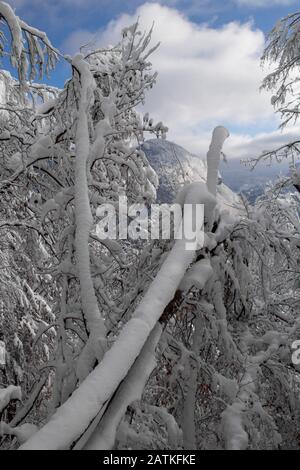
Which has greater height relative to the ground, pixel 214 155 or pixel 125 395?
pixel 214 155

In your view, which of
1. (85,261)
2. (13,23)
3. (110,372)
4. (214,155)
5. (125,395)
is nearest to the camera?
(110,372)

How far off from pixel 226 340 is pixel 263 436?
62cm

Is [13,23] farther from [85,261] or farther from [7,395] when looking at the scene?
[7,395]

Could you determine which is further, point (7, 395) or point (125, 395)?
point (7, 395)

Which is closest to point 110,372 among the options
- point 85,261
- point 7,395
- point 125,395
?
point 125,395

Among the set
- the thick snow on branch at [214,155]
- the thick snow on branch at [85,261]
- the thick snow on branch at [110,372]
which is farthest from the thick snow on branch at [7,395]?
the thick snow on branch at [214,155]

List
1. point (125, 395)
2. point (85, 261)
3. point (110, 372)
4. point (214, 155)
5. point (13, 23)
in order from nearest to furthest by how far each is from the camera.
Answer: point (110, 372) → point (125, 395) → point (85, 261) → point (214, 155) → point (13, 23)


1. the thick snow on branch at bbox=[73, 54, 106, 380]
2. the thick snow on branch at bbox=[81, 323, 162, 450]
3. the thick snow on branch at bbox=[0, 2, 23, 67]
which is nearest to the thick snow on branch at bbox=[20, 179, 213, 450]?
the thick snow on branch at bbox=[81, 323, 162, 450]

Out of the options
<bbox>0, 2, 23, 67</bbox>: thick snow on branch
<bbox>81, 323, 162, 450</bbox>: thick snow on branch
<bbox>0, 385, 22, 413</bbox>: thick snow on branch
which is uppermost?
<bbox>0, 2, 23, 67</bbox>: thick snow on branch

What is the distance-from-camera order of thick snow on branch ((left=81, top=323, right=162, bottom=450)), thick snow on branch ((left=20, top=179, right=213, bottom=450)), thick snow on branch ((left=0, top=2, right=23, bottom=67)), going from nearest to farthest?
1. thick snow on branch ((left=20, top=179, right=213, bottom=450))
2. thick snow on branch ((left=81, top=323, right=162, bottom=450))
3. thick snow on branch ((left=0, top=2, right=23, bottom=67))

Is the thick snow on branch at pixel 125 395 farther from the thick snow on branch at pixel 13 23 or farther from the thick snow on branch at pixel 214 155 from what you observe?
the thick snow on branch at pixel 13 23

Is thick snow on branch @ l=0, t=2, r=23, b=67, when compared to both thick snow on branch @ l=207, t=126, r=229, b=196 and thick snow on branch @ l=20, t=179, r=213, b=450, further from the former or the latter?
thick snow on branch @ l=20, t=179, r=213, b=450

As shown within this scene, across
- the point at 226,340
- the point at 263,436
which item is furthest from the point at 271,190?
the point at 263,436

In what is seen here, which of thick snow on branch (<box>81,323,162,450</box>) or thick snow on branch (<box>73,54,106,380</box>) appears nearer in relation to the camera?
thick snow on branch (<box>81,323,162,450</box>)
